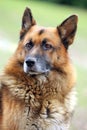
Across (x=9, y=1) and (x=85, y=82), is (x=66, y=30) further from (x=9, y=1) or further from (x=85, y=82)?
(x=9, y=1)

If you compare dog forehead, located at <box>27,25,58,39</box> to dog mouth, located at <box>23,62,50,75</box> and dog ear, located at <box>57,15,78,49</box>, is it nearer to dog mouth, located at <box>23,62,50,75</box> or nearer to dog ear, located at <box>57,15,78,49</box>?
dog ear, located at <box>57,15,78,49</box>

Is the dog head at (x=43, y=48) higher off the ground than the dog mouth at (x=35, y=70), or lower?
higher

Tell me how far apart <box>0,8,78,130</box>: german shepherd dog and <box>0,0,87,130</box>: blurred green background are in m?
1.40

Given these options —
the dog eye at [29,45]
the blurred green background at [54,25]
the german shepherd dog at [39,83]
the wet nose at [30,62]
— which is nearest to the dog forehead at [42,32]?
the german shepherd dog at [39,83]

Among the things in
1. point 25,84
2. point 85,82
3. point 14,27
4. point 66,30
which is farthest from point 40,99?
point 14,27

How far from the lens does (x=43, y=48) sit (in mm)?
9109

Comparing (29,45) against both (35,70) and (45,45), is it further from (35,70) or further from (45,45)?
(35,70)

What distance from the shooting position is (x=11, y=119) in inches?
346

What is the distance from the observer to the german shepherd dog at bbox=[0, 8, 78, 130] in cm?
888

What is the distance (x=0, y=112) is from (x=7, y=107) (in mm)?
117

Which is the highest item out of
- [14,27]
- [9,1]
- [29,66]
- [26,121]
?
[9,1]

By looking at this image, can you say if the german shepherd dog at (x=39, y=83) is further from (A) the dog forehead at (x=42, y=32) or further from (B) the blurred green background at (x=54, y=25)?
(B) the blurred green background at (x=54, y=25)

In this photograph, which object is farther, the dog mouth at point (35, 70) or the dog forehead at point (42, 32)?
the dog forehead at point (42, 32)

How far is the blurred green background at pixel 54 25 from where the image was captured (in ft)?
47.3
